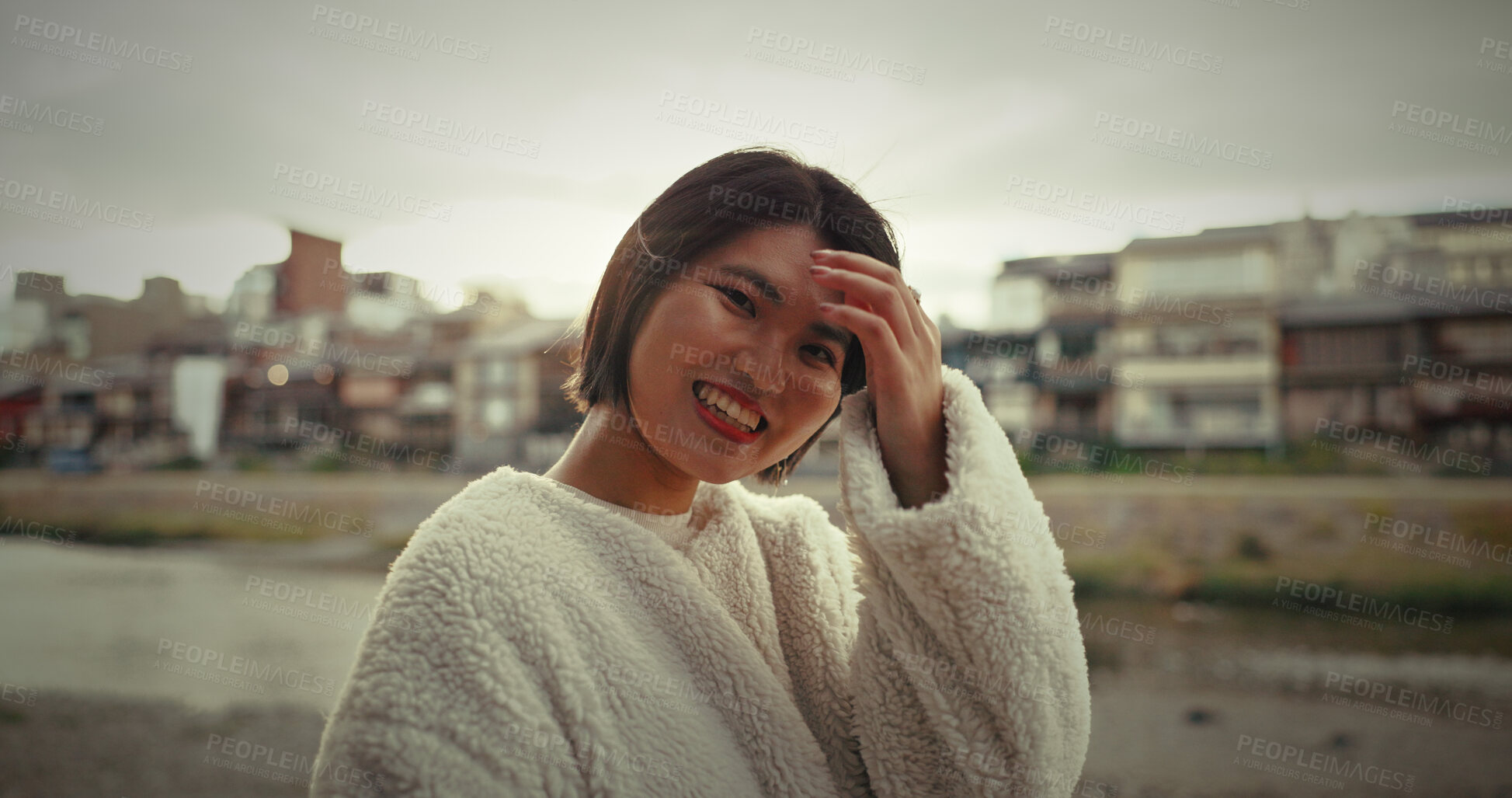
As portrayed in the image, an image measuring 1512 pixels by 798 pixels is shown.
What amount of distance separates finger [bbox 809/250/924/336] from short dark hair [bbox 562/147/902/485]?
104mm

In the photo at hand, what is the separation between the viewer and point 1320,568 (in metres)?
10.5

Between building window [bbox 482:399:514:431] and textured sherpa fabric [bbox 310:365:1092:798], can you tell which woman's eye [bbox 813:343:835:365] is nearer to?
textured sherpa fabric [bbox 310:365:1092:798]

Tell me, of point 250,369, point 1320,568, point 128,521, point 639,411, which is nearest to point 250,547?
point 128,521

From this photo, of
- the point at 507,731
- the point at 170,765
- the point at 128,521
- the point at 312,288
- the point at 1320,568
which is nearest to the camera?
the point at 507,731

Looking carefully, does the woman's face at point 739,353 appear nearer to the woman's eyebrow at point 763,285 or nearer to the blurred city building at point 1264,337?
the woman's eyebrow at point 763,285

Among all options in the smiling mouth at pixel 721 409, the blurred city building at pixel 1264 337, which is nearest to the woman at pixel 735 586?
the smiling mouth at pixel 721 409

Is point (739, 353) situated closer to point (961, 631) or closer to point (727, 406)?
point (727, 406)

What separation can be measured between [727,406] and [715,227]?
0.20 m

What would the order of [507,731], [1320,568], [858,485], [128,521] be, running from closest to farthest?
[507,731]
[858,485]
[1320,568]
[128,521]

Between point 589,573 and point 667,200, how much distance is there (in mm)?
441

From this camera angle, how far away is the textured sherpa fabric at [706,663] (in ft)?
1.94

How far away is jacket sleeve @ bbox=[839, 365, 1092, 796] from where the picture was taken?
0.69 metres

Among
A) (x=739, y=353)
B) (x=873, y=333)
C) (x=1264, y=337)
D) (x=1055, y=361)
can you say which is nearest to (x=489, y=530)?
(x=739, y=353)

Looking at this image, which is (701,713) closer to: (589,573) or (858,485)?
(589,573)
